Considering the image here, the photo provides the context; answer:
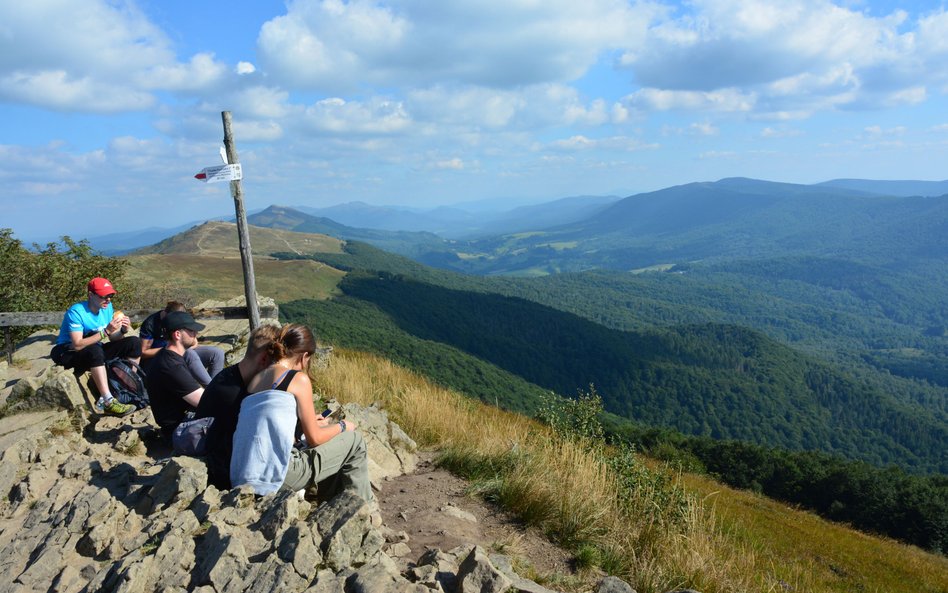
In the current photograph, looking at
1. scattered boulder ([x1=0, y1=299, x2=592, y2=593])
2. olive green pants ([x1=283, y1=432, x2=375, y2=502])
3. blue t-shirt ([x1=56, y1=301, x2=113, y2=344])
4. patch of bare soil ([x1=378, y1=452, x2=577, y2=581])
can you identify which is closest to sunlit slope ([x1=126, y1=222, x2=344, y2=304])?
blue t-shirt ([x1=56, y1=301, x2=113, y2=344])

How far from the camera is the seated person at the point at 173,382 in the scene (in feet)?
17.1

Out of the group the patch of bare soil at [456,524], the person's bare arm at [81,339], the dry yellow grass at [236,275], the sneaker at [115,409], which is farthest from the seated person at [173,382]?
the dry yellow grass at [236,275]

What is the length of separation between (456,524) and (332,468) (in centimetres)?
113

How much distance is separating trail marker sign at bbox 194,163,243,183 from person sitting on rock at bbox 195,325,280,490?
14.5 feet

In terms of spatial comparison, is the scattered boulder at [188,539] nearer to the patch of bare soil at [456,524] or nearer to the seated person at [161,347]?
the patch of bare soil at [456,524]

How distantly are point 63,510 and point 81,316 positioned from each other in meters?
3.33

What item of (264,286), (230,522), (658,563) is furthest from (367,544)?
(264,286)

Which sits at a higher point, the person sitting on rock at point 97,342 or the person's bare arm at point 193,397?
the person sitting on rock at point 97,342

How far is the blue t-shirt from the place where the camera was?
20.8ft

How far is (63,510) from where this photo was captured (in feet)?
12.6

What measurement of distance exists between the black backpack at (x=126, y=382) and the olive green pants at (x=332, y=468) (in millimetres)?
3326

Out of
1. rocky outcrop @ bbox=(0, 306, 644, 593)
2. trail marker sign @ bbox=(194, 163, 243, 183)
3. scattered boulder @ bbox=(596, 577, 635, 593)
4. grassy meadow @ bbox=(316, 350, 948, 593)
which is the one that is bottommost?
grassy meadow @ bbox=(316, 350, 948, 593)

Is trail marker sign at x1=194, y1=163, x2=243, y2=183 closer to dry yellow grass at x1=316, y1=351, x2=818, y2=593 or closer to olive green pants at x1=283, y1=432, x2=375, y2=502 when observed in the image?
dry yellow grass at x1=316, y1=351, x2=818, y2=593

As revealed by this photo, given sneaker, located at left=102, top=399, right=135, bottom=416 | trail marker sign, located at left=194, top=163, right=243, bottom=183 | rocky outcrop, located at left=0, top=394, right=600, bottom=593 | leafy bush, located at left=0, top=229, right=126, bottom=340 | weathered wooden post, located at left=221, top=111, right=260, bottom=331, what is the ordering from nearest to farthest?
rocky outcrop, located at left=0, top=394, right=600, bottom=593 < sneaker, located at left=102, top=399, right=135, bottom=416 < trail marker sign, located at left=194, top=163, right=243, bottom=183 < weathered wooden post, located at left=221, top=111, right=260, bottom=331 < leafy bush, located at left=0, top=229, right=126, bottom=340
